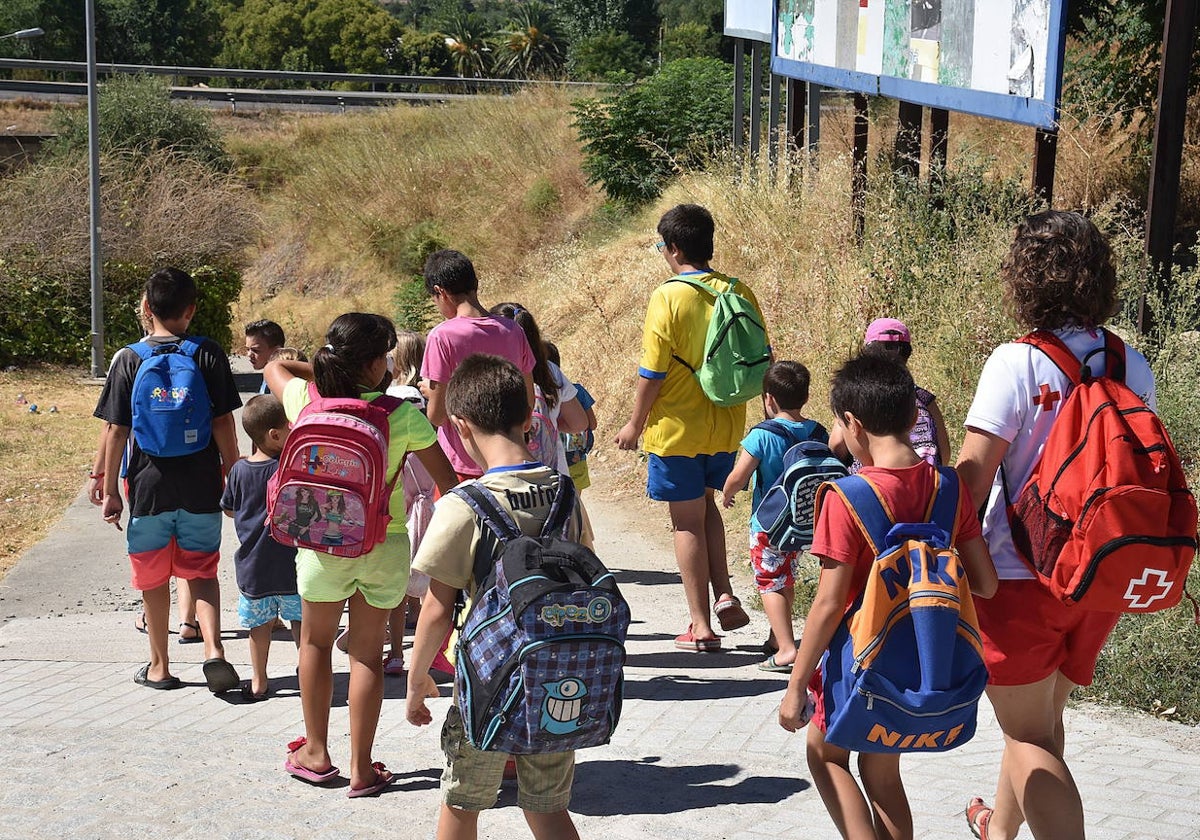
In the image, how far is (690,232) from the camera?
18.0 feet

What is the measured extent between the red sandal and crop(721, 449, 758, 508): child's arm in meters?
1.58

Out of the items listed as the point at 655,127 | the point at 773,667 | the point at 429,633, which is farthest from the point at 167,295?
the point at 655,127

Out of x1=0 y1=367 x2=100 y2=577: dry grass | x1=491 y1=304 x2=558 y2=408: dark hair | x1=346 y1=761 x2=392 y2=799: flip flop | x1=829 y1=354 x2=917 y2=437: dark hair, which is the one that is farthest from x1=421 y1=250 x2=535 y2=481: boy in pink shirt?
x1=0 y1=367 x2=100 y2=577: dry grass

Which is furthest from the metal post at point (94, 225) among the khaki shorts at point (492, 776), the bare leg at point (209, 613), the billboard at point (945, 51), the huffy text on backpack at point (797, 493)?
the khaki shorts at point (492, 776)

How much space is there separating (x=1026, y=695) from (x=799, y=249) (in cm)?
893

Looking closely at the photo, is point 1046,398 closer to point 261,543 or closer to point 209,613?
point 261,543

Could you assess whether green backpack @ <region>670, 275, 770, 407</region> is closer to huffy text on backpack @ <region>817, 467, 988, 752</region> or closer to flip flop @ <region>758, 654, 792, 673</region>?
flip flop @ <region>758, 654, 792, 673</region>

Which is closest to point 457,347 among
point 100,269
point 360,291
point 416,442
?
A: point 416,442

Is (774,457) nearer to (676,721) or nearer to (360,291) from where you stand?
(676,721)

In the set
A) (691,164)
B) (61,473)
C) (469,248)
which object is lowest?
(61,473)

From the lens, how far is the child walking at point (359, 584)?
13.1ft

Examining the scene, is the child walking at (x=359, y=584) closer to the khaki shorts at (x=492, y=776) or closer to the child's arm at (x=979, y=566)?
the khaki shorts at (x=492, y=776)

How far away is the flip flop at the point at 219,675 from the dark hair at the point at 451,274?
1715 mm

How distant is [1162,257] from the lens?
6.72 meters
